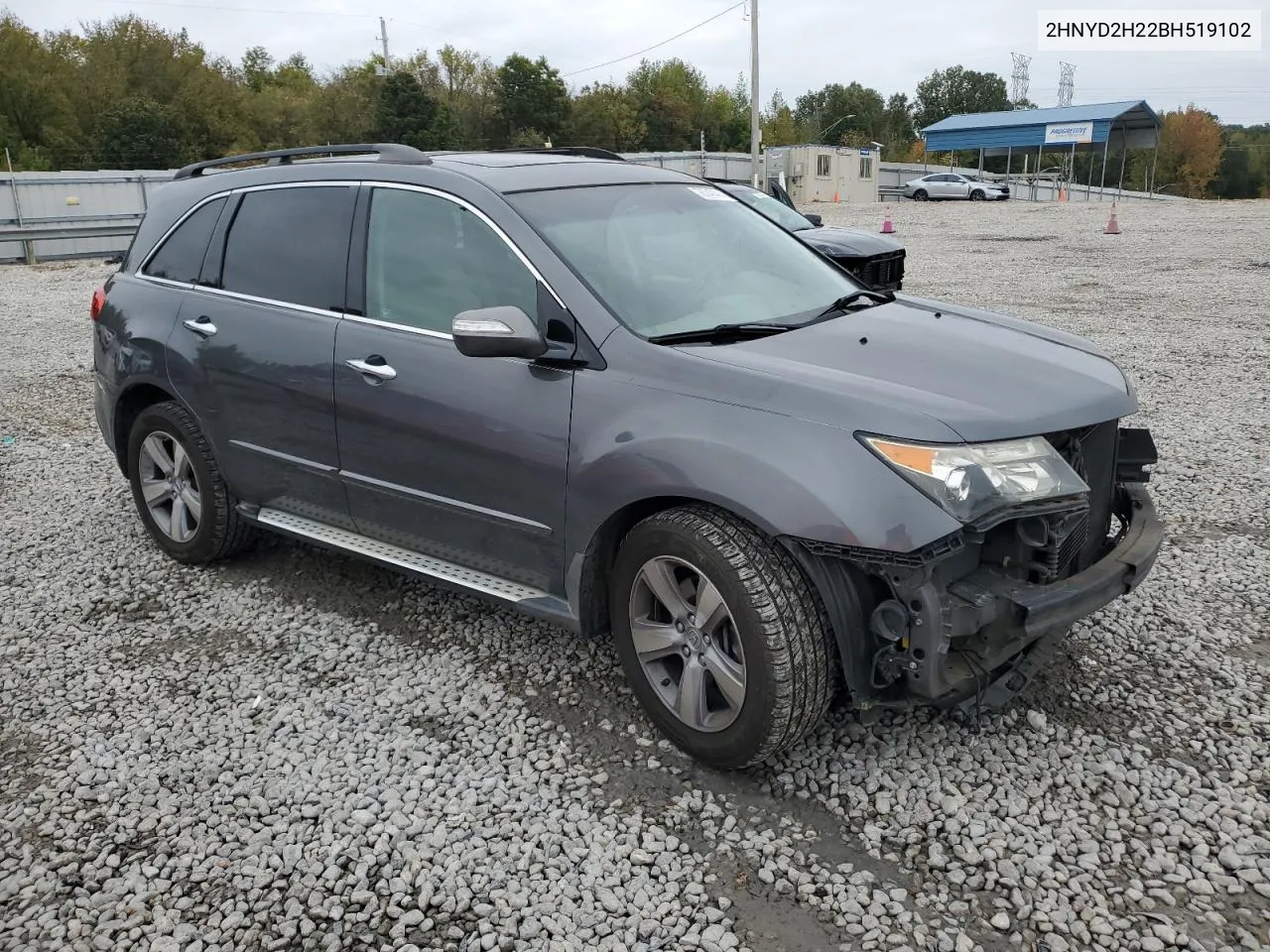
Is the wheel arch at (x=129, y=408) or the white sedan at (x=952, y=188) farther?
the white sedan at (x=952, y=188)

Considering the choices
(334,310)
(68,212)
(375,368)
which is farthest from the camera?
(68,212)

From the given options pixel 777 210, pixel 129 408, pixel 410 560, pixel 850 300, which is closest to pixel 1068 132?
pixel 777 210

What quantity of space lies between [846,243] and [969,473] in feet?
25.1

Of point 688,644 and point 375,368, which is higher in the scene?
point 375,368

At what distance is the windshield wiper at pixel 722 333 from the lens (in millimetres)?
3316

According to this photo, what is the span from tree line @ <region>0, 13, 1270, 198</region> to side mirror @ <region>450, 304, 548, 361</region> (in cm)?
5377

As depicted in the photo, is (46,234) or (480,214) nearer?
(480,214)

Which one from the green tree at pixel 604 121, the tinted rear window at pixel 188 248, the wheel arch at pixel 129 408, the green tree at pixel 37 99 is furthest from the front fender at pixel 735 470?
the green tree at pixel 604 121

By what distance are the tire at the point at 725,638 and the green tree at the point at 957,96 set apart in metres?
120

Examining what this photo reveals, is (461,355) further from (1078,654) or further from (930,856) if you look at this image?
(1078,654)

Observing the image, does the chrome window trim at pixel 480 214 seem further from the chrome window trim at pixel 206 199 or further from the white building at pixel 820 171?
the white building at pixel 820 171

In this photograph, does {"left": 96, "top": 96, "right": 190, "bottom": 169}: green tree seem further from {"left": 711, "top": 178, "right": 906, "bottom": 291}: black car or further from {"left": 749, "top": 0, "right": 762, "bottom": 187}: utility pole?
{"left": 711, "top": 178, "right": 906, "bottom": 291}: black car

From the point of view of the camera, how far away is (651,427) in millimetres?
3105

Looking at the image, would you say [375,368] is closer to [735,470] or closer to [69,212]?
[735,470]
